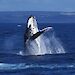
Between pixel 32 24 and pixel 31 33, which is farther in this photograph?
pixel 31 33

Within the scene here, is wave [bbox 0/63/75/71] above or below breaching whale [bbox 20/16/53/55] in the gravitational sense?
below

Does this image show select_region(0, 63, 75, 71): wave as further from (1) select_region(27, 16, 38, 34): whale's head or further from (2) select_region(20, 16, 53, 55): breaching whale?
(1) select_region(27, 16, 38, 34): whale's head

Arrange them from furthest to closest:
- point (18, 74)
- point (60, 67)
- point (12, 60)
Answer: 1. point (12, 60)
2. point (60, 67)
3. point (18, 74)

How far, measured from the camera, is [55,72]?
156ft

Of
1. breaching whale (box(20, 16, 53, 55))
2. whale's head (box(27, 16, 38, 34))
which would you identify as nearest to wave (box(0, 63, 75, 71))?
breaching whale (box(20, 16, 53, 55))

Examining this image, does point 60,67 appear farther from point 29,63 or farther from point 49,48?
point 49,48

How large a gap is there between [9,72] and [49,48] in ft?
Result: 46.7

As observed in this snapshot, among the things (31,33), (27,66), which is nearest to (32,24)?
(31,33)

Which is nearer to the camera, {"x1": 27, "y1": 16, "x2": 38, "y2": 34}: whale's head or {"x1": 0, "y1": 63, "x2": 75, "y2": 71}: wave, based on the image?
{"x1": 0, "y1": 63, "x2": 75, "y2": 71}: wave

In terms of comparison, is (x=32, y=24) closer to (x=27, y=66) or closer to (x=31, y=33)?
(x=31, y=33)

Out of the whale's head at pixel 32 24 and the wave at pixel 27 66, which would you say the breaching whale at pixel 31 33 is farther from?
the wave at pixel 27 66

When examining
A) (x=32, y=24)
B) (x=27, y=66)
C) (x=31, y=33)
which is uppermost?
(x=32, y=24)

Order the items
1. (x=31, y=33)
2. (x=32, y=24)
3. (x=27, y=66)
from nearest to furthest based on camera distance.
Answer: (x=27, y=66) → (x=32, y=24) → (x=31, y=33)

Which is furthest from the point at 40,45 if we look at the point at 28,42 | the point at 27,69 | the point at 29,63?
the point at 27,69
